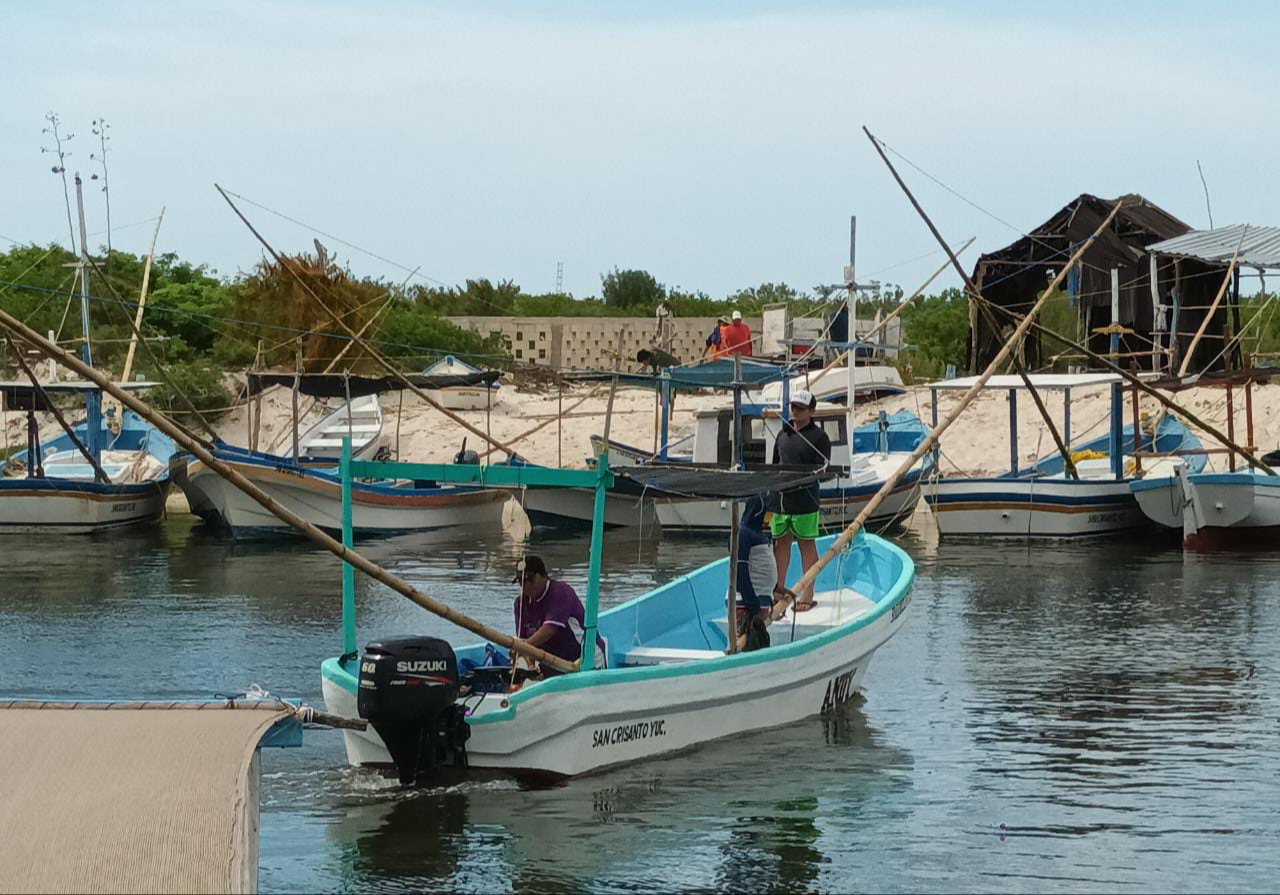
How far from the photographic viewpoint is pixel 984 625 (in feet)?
64.5

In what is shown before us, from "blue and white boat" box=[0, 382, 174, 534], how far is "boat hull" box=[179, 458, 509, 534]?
100 cm

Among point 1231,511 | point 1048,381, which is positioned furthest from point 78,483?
point 1231,511

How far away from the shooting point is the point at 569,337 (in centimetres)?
5072

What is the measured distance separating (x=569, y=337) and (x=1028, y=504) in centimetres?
2402

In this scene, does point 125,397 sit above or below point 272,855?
above

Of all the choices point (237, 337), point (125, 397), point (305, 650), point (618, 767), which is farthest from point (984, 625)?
point (237, 337)

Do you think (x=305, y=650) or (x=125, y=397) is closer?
(x=125, y=397)

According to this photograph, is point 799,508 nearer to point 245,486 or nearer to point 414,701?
point 414,701

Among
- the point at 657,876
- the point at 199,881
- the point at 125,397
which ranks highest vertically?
the point at 125,397

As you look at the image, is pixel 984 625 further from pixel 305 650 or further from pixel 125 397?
pixel 125 397

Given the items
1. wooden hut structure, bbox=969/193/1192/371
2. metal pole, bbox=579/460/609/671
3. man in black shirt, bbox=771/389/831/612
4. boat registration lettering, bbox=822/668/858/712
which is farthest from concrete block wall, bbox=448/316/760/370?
metal pole, bbox=579/460/609/671

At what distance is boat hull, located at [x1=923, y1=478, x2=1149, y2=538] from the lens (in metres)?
28.3

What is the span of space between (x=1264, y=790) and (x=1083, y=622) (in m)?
7.91

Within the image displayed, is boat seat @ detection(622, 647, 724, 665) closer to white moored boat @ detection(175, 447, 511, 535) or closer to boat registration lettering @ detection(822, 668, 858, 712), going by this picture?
boat registration lettering @ detection(822, 668, 858, 712)
